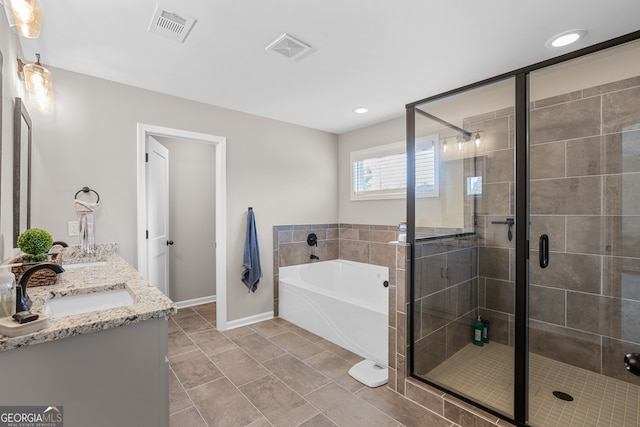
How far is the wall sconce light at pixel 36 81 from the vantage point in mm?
1819

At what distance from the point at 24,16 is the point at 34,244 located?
38.8 inches

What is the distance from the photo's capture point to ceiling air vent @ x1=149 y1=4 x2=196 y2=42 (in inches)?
68.9

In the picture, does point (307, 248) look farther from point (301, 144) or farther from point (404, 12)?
point (404, 12)

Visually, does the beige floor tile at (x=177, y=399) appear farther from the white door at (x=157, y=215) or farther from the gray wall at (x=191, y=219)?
the gray wall at (x=191, y=219)

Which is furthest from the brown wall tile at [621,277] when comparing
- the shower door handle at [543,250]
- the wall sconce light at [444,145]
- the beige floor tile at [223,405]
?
the beige floor tile at [223,405]

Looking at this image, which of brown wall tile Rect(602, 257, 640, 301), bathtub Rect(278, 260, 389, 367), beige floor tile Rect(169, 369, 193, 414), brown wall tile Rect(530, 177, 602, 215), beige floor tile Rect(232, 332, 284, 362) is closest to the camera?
beige floor tile Rect(169, 369, 193, 414)

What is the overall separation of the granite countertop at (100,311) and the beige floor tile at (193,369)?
1028 mm

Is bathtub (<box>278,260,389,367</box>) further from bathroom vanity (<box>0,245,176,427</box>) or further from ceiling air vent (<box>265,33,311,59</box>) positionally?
ceiling air vent (<box>265,33,311,59</box>)

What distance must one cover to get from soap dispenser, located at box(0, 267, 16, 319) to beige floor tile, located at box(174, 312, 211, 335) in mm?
2475

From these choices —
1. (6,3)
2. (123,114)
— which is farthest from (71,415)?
(123,114)

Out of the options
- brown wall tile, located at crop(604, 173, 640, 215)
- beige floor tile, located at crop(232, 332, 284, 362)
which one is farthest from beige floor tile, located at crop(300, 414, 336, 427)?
brown wall tile, located at crop(604, 173, 640, 215)

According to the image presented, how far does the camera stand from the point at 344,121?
3.80m

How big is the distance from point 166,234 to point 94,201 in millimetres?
1240

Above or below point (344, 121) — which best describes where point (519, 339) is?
below
